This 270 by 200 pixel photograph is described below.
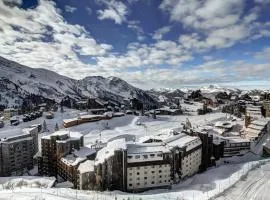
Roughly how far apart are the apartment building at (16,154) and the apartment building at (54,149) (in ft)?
27.4

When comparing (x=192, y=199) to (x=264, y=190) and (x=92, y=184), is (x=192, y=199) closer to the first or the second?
(x=264, y=190)

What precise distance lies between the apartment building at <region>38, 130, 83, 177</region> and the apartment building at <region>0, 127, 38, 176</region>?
835 centimetres

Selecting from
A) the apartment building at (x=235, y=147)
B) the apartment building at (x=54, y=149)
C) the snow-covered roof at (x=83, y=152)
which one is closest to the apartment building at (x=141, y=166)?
the snow-covered roof at (x=83, y=152)

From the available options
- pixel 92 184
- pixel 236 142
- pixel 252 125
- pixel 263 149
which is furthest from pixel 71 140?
pixel 252 125

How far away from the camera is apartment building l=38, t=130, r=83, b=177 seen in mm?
73750

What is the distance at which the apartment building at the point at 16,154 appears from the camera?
79.3m

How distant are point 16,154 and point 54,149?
610 inches

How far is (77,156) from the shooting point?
7194 centimetres

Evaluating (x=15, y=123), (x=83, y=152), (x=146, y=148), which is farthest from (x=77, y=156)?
(x=15, y=123)

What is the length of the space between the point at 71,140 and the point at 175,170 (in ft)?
104

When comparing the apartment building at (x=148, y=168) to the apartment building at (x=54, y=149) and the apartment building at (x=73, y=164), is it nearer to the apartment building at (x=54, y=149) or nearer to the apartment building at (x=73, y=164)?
the apartment building at (x=73, y=164)

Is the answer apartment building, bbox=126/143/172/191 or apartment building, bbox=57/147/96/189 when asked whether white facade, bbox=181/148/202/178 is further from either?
apartment building, bbox=57/147/96/189

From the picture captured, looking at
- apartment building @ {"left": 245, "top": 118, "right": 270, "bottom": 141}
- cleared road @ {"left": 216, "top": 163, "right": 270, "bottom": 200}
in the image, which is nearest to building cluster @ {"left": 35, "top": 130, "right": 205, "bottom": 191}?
cleared road @ {"left": 216, "top": 163, "right": 270, "bottom": 200}

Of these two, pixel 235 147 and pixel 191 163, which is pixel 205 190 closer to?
pixel 191 163
